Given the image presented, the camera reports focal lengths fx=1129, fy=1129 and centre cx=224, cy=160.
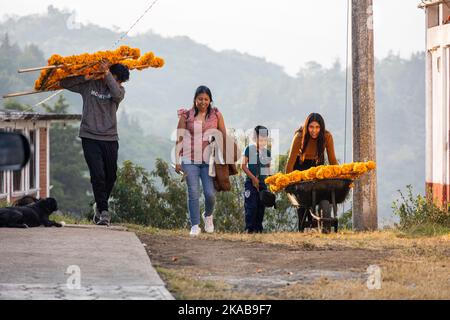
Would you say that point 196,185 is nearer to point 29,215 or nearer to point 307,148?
point 307,148

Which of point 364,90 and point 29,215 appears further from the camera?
point 364,90

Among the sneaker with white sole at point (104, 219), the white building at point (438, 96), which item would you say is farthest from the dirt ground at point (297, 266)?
the white building at point (438, 96)

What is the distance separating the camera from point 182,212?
31281 millimetres

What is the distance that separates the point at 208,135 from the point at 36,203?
2405 millimetres

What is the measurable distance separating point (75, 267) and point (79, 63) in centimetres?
544

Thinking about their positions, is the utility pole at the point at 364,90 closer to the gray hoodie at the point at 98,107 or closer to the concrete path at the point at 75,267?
the gray hoodie at the point at 98,107

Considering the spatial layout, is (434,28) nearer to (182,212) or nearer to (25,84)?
(182,212)

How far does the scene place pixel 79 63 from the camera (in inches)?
554

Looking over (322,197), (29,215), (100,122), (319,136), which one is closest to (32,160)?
(319,136)

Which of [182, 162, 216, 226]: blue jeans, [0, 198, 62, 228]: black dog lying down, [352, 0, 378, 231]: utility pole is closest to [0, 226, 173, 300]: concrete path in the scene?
[0, 198, 62, 228]: black dog lying down

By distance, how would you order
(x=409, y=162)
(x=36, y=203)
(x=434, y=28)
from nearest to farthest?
1. (x=36, y=203)
2. (x=434, y=28)
3. (x=409, y=162)

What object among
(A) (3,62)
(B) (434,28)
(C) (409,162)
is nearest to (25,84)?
(A) (3,62)

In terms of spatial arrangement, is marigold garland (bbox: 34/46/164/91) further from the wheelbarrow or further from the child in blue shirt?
the wheelbarrow

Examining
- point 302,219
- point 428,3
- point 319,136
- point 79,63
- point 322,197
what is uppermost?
point 428,3
